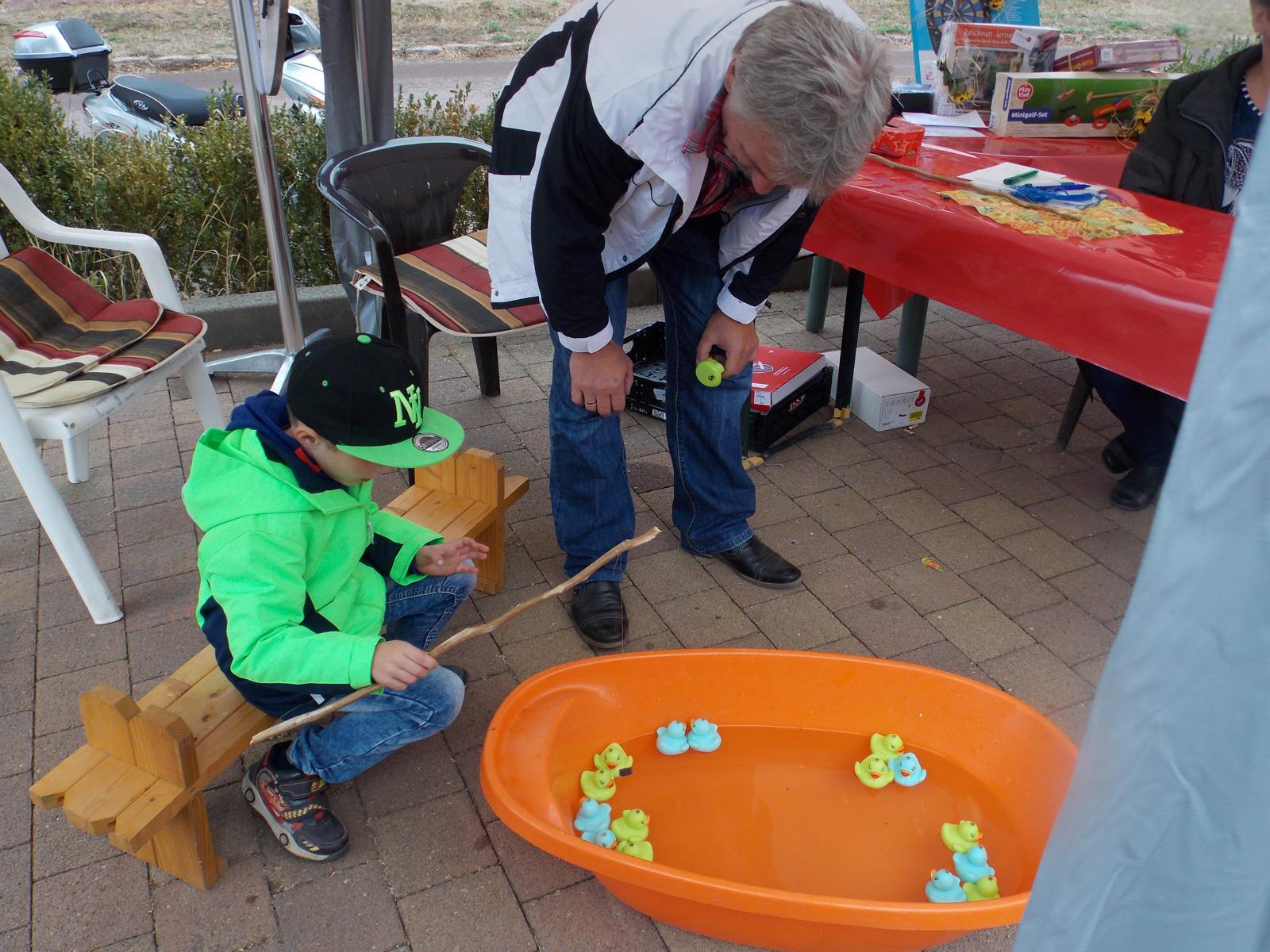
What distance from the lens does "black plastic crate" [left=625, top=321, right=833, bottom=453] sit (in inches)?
123

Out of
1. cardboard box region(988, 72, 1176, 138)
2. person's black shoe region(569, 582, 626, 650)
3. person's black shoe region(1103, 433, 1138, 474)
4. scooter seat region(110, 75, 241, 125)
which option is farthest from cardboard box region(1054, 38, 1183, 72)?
scooter seat region(110, 75, 241, 125)

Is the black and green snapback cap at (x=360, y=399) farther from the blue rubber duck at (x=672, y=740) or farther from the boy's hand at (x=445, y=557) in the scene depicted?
the blue rubber duck at (x=672, y=740)

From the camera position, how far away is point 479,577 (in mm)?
2457

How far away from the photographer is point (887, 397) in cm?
325

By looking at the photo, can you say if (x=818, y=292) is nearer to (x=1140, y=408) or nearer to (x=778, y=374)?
(x=778, y=374)

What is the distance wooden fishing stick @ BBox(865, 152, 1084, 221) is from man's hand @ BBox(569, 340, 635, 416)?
0.89 m

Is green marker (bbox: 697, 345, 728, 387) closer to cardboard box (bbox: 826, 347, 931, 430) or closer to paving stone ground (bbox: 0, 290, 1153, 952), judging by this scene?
paving stone ground (bbox: 0, 290, 1153, 952)

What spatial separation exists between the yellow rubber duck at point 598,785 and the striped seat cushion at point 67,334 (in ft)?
4.70

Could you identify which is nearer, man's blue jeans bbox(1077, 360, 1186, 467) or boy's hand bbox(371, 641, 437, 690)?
boy's hand bbox(371, 641, 437, 690)

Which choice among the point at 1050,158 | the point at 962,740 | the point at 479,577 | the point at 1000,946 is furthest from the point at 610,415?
the point at 1050,158

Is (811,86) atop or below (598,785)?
atop

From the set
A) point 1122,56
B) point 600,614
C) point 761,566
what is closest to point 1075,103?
point 1122,56

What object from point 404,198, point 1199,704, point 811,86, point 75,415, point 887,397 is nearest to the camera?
point 1199,704

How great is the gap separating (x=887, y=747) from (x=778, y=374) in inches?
60.1
